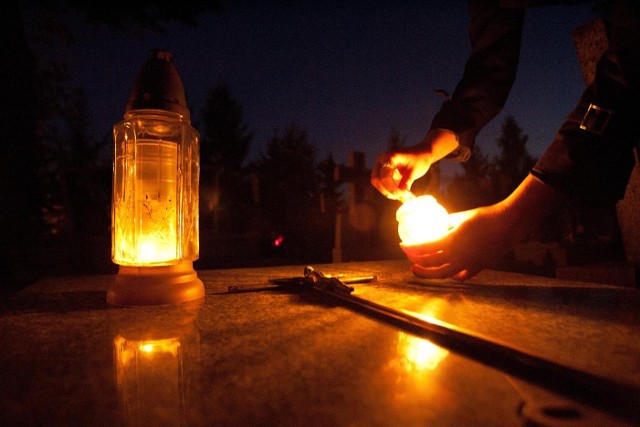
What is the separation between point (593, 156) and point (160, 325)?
1411 mm

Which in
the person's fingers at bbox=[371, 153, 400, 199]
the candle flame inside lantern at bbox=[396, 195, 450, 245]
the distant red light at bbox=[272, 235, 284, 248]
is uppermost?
the person's fingers at bbox=[371, 153, 400, 199]

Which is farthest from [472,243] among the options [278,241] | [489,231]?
[278,241]

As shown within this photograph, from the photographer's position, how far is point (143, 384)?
580 mm

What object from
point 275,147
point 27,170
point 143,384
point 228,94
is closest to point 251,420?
point 143,384

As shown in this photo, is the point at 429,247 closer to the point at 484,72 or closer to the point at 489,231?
the point at 489,231

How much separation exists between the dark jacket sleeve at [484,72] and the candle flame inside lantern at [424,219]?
0.61 m

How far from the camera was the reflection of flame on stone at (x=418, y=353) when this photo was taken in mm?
640

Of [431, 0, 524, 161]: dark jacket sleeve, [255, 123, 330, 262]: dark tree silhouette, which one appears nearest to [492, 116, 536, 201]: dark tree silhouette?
[255, 123, 330, 262]: dark tree silhouette

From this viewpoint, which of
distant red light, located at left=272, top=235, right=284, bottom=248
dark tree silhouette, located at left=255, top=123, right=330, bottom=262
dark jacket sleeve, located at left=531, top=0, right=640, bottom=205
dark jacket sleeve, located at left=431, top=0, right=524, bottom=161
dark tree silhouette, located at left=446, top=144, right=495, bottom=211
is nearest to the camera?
dark jacket sleeve, located at left=531, top=0, right=640, bottom=205

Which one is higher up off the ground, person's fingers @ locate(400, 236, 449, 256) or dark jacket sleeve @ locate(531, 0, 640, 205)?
dark jacket sleeve @ locate(531, 0, 640, 205)

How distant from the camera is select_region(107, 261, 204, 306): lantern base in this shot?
117 centimetres

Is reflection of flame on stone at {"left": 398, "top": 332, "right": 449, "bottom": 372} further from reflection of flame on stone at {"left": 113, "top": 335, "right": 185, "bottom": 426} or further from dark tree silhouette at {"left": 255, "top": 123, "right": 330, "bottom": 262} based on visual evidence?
dark tree silhouette at {"left": 255, "top": 123, "right": 330, "bottom": 262}

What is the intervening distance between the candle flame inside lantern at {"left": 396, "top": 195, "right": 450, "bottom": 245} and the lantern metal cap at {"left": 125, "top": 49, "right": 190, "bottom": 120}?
961 millimetres

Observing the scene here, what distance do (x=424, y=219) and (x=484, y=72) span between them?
90cm
